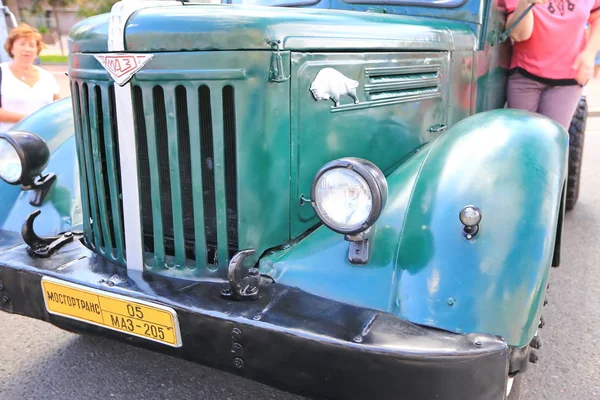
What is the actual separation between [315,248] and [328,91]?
1.98 ft

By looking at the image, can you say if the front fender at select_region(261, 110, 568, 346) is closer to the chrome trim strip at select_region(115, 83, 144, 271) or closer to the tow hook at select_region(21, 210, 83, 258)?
the chrome trim strip at select_region(115, 83, 144, 271)

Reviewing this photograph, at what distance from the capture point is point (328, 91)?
2.18 meters

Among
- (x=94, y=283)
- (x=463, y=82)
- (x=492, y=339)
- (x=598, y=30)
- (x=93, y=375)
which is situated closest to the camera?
(x=492, y=339)

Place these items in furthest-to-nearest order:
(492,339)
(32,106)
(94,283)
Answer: (32,106) → (94,283) → (492,339)

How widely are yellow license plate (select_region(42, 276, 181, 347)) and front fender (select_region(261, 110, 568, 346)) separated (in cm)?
40

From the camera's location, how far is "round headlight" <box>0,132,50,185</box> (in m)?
2.60

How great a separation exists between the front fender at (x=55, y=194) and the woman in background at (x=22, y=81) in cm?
177

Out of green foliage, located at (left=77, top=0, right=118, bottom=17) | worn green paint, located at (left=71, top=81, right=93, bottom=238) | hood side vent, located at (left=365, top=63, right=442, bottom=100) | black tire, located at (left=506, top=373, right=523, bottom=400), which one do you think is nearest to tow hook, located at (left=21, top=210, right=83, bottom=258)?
worn green paint, located at (left=71, top=81, right=93, bottom=238)

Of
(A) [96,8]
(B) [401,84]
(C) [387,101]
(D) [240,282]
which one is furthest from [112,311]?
(A) [96,8]

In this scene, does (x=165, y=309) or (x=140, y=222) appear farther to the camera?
(x=140, y=222)

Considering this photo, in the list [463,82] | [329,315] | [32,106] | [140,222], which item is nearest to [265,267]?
[329,315]

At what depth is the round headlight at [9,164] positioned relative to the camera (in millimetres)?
2617

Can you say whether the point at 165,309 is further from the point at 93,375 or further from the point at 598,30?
the point at 598,30

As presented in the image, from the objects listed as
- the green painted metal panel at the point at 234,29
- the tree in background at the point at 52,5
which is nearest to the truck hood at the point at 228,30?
the green painted metal panel at the point at 234,29
